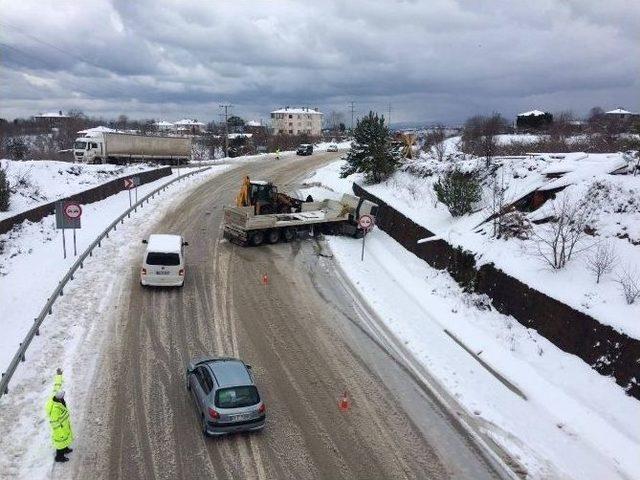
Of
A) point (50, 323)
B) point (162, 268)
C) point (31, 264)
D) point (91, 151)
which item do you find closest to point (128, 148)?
point (91, 151)

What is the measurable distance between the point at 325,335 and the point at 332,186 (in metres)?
28.9

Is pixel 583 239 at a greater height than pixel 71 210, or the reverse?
pixel 71 210

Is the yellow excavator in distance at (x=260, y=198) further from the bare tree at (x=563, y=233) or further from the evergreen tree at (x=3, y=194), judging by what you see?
the bare tree at (x=563, y=233)

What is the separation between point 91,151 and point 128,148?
3.72 metres

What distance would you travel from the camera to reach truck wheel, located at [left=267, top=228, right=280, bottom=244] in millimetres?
26469

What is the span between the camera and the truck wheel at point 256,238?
2586 centimetres

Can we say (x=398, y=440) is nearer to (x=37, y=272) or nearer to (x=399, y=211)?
(x=37, y=272)

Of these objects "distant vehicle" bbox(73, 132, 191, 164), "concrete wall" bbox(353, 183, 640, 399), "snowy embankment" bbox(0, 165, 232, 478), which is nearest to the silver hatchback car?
"snowy embankment" bbox(0, 165, 232, 478)

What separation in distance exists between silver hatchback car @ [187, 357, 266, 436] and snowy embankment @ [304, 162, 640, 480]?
5.16 m

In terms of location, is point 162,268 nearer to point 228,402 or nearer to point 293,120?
point 228,402

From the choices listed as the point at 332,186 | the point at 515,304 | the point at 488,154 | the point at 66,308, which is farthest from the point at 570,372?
the point at 332,186

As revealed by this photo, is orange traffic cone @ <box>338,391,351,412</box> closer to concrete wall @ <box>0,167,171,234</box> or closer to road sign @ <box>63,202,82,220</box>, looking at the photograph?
road sign @ <box>63,202,82,220</box>

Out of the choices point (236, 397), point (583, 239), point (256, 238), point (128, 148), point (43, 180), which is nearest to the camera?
point (236, 397)

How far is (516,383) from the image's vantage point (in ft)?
46.1
